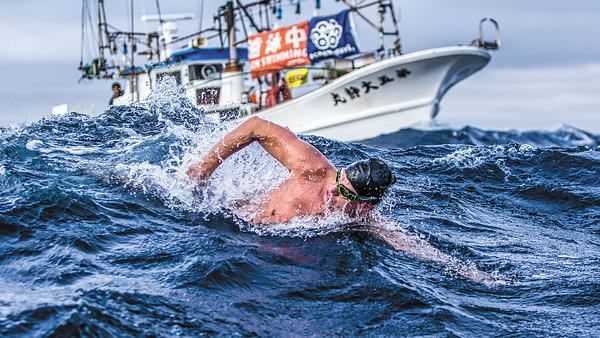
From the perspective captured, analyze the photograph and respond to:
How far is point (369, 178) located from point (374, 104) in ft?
57.4

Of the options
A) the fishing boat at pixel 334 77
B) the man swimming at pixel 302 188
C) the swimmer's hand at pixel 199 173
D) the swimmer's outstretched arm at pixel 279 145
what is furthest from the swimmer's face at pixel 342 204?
the fishing boat at pixel 334 77

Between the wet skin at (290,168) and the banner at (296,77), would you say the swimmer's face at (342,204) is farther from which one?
the banner at (296,77)

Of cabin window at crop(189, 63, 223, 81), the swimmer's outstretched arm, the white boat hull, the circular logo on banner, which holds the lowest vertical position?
the white boat hull

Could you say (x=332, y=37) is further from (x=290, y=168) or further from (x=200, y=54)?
(x=290, y=168)

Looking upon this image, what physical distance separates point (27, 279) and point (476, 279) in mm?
2875

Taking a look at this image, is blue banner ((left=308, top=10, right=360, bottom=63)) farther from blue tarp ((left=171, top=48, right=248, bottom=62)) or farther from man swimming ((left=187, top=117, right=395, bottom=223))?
man swimming ((left=187, top=117, right=395, bottom=223))

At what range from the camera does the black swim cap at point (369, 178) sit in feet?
17.9

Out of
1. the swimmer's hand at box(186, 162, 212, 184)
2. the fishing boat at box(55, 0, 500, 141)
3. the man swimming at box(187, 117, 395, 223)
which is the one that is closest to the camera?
the man swimming at box(187, 117, 395, 223)

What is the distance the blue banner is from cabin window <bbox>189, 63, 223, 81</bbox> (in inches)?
155

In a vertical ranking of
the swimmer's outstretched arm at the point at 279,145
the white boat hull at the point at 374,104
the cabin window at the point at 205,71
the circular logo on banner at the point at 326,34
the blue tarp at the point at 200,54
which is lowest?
the white boat hull at the point at 374,104

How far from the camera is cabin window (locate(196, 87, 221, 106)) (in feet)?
79.0

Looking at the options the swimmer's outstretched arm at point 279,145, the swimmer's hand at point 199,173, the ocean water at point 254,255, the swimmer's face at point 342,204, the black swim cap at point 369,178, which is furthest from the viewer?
the swimmer's hand at point 199,173

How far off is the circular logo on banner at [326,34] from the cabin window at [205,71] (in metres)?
4.02

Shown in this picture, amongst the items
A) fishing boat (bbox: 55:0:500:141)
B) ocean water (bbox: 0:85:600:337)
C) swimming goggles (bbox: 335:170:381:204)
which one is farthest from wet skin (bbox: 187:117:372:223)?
fishing boat (bbox: 55:0:500:141)
